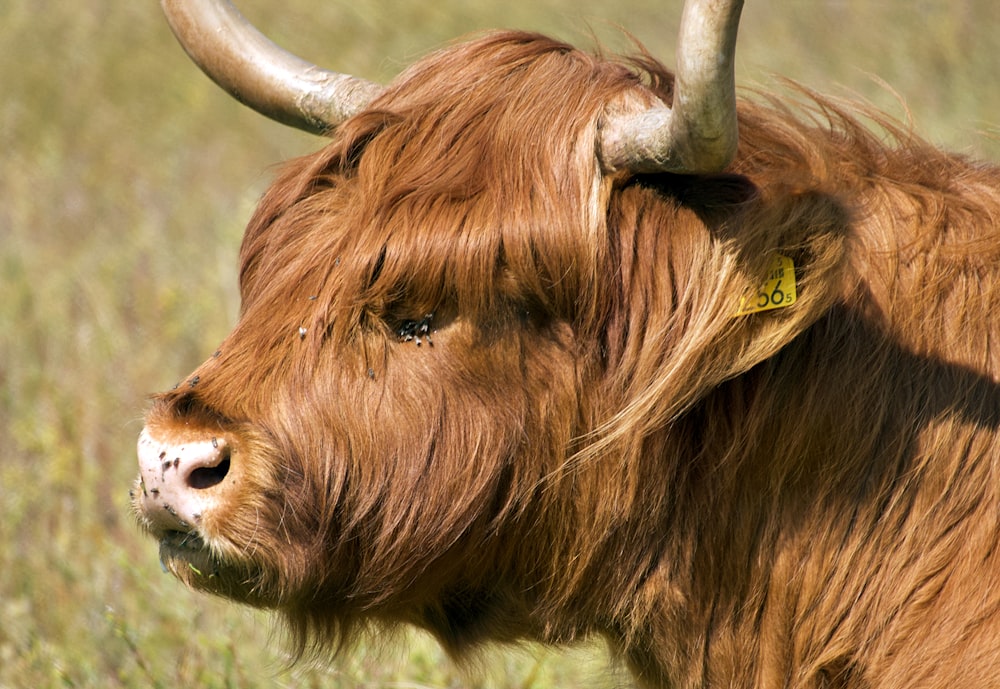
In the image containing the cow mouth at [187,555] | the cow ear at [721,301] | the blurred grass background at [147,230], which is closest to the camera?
the cow ear at [721,301]

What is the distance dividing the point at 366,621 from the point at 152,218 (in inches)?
282

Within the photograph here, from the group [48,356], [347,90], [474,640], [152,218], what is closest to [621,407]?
[474,640]

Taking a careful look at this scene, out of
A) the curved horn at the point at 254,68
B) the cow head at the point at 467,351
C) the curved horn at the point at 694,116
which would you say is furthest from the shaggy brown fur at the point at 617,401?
the curved horn at the point at 254,68

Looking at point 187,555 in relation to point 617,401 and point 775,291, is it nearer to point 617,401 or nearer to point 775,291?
point 617,401

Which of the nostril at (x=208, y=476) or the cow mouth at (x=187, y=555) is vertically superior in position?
the nostril at (x=208, y=476)

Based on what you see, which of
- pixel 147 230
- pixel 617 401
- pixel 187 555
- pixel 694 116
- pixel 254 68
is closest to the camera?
pixel 694 116

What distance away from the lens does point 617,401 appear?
269 cm

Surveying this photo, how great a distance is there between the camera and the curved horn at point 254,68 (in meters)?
3.40

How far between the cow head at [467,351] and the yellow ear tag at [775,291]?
0.08ft

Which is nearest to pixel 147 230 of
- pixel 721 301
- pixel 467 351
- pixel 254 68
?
pixel 254 68

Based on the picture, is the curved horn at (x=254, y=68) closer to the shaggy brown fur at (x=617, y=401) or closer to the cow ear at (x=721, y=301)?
the shaggy brown fur at (x=617, y=401)

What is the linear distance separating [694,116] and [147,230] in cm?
762

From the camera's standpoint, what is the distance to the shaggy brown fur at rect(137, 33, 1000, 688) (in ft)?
8.43

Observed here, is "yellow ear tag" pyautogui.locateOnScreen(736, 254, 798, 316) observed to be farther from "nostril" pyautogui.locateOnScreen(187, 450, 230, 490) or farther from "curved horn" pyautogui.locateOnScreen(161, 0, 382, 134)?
"curved horn" pyautogui.locateOnScreen(161, 0, 382, 134)
